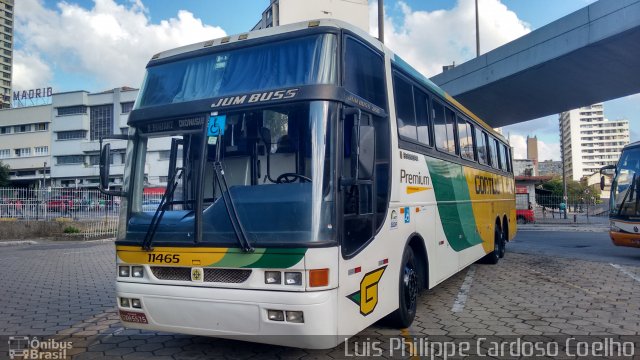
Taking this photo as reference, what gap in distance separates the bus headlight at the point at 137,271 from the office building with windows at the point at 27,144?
73153 mm

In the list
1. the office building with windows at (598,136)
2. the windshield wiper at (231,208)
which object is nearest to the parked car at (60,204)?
the windshield wiper at (231,208)

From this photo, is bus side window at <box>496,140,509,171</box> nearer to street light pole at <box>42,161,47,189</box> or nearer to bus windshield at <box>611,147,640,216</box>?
bus windshield at <box>611,147,640,216</box>

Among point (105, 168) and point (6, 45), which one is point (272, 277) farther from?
point (6, 45)

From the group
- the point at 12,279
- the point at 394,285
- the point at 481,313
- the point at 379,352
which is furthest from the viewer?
the point at 12,279

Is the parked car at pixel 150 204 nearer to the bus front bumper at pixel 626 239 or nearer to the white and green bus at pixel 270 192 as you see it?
the white and green bus at pixel 270 192

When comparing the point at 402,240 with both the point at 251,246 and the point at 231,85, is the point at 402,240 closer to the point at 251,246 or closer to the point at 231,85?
the point at 251,246

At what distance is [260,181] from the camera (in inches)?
177

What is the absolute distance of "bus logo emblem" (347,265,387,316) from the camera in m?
4.46

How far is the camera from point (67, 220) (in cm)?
2061

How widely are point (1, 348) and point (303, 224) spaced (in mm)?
3987

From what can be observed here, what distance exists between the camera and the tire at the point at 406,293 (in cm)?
548

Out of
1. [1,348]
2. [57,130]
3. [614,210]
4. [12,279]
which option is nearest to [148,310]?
[1,348]

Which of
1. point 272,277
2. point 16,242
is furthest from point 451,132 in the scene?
point 16,242

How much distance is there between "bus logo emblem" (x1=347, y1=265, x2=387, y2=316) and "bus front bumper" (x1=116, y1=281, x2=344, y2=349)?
1.55ft
